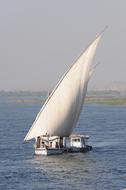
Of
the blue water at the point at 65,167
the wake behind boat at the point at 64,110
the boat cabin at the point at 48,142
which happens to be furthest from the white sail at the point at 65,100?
→ the blue water at the point at 65,167

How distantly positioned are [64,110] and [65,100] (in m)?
1.06

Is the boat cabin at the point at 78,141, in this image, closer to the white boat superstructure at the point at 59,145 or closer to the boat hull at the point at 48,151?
the white boat superstructure at the point at 59,145

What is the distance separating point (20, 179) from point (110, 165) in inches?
432

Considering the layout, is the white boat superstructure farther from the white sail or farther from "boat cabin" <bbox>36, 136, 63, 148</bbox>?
the white sail

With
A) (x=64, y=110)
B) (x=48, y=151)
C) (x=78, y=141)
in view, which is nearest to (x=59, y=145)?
(x=78, y=141)

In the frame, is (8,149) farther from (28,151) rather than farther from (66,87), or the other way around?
(66,87)

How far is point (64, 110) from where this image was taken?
8088cm

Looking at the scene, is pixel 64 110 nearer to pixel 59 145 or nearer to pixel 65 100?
pixel 65 100

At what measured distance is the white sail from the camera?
79625mm

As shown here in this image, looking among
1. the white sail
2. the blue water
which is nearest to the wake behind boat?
the white sail

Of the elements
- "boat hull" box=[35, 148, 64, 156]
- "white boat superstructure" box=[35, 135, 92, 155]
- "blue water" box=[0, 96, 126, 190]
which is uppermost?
"white boat superstructure" box=[35, 135, 92, 155]

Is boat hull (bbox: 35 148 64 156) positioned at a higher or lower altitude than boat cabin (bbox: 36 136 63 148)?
lower

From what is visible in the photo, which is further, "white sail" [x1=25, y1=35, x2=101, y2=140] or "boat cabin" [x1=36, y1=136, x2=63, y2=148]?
"white sail" [x1=25, y1=35, x2=101, y2=140]

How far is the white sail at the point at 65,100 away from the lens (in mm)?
79625
